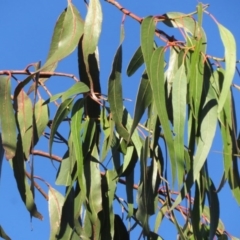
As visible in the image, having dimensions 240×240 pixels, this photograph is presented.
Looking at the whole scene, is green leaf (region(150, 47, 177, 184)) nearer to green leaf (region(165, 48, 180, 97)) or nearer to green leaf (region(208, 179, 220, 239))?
green leaf (region(165, 48, 180, 97))

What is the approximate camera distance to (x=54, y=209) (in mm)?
1590

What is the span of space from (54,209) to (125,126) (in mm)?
264

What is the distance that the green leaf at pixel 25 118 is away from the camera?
1.52 meters

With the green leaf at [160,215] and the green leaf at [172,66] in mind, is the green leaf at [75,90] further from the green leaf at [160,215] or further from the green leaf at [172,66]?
the green leaf at [160,215]

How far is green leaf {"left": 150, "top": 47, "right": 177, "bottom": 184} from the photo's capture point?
4.27ft

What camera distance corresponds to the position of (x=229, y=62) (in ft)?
4.25

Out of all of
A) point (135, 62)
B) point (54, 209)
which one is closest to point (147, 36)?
point (135, 62)

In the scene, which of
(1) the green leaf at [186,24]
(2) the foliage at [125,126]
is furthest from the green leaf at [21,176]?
(1) the green leaf at [186,24]

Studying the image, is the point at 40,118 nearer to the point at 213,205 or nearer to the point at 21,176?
the point at 21,176

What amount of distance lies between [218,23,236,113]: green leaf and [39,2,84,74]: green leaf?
291 millimetres

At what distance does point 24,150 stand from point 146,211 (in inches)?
10.7

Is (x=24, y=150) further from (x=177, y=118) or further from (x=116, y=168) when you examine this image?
(x=177, y=118)

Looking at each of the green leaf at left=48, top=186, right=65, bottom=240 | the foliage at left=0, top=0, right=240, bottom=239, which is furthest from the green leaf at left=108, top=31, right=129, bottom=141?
the green leaf at left=48, top=186, right=65, bottom=240

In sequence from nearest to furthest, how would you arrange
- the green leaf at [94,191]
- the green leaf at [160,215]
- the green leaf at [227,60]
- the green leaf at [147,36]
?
1. the green leaf at [227,60]
2. the green leaf at [147,36]
3. the green leaf at [94,191]
4. the green leaf at [160,215]
